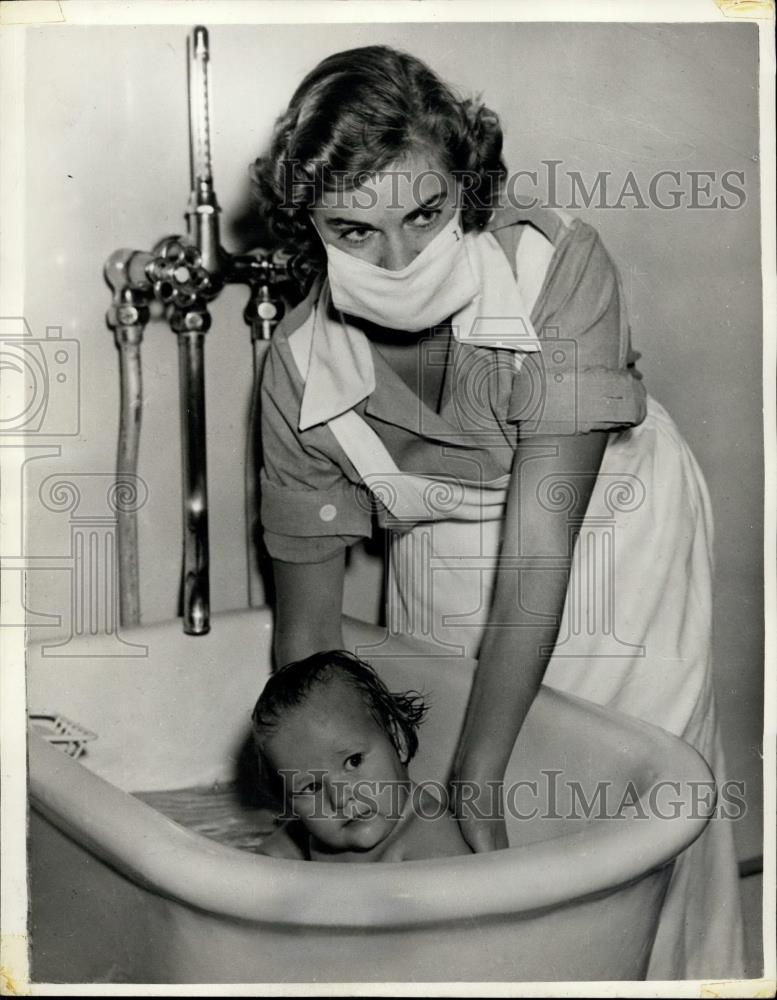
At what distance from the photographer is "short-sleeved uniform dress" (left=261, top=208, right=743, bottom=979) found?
1058mm

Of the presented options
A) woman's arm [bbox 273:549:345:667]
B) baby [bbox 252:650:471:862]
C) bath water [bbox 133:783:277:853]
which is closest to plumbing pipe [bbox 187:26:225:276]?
woman's arm [bbox 273:549:345:667]

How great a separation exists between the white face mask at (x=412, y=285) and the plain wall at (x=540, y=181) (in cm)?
12

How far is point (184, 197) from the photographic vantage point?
3.63 feet

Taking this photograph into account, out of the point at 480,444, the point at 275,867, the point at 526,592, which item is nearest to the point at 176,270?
the point at 480,444

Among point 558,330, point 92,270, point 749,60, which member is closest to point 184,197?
point 92,270

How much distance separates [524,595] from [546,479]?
114 millimetres

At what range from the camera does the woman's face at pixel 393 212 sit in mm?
1012

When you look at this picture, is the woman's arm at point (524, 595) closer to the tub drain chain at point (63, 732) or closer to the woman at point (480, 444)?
the woman at point (480, 444)

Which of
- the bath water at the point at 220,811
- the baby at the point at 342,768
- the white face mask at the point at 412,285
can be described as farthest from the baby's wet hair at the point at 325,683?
the white face mask at the point at 412,285

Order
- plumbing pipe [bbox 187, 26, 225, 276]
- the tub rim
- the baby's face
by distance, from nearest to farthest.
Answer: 1. the tub rim
2. the baby's face
3. plumbing pipe [bbox 187, 26, 225, 276]

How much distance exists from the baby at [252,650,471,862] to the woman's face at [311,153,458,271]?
1.25ft

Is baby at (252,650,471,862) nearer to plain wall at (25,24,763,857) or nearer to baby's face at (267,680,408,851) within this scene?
baby's face at (267,680,408,851)

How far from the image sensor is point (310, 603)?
112cm

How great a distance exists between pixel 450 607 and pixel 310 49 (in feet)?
1.83
